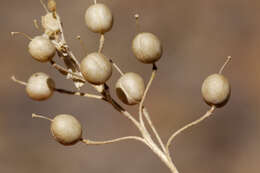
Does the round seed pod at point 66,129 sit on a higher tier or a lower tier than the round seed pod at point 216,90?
higher

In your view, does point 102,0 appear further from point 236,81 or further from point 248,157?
point 248,157

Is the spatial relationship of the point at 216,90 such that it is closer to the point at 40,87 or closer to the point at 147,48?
the point at 147,48

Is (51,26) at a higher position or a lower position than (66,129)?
higher

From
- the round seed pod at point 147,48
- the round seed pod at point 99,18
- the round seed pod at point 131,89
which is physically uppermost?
the round seed pod at point 99,18

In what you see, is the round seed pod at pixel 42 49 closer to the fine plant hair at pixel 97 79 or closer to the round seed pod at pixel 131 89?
the fine plant hair at pixel 97 79

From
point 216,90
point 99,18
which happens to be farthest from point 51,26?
point 216,90

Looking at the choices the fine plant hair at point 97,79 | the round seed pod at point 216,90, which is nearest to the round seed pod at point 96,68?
the fine plant hair at point 97,79

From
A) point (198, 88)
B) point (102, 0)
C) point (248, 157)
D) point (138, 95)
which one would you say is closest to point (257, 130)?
point (248, 157)
